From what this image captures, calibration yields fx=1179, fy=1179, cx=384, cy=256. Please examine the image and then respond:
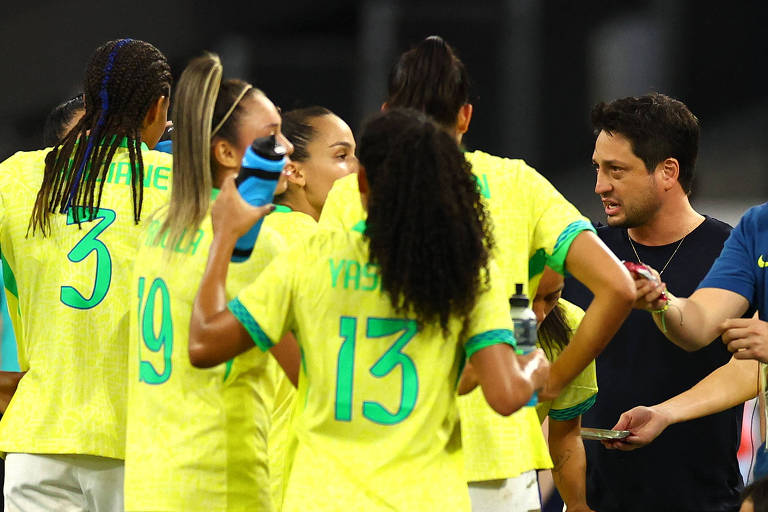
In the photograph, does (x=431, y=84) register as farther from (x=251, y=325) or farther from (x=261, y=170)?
(x=251, y=325)

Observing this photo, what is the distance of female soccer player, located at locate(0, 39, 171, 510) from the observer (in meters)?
3.08

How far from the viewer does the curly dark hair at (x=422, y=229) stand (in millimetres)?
2438

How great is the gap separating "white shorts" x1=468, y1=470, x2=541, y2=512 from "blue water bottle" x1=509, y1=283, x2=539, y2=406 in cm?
42

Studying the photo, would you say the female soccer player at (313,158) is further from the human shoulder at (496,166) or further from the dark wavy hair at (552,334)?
the human shoulder at (496,166)

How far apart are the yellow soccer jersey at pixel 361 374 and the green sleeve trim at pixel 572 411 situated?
4.08 ft

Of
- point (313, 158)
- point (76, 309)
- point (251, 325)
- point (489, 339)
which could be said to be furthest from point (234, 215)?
point (313, 158)

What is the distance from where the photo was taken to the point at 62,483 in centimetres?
310

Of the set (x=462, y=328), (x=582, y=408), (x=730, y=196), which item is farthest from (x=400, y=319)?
(x=730, y=196)

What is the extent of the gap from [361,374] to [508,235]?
0.65 m

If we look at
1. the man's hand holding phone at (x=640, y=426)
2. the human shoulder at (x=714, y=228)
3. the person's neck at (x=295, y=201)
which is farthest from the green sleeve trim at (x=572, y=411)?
the person's neck at (x=295, y=201)

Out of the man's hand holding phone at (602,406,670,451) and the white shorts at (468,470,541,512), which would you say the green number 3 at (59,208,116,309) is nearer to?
the white shorts at (468,470,541,512)

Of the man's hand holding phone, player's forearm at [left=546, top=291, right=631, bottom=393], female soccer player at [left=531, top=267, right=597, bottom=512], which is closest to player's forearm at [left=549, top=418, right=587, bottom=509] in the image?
female soccer player at [left=531, top=267, right=597, bottom=512]

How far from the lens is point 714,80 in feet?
40.9

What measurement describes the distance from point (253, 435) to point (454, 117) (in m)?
0.93
